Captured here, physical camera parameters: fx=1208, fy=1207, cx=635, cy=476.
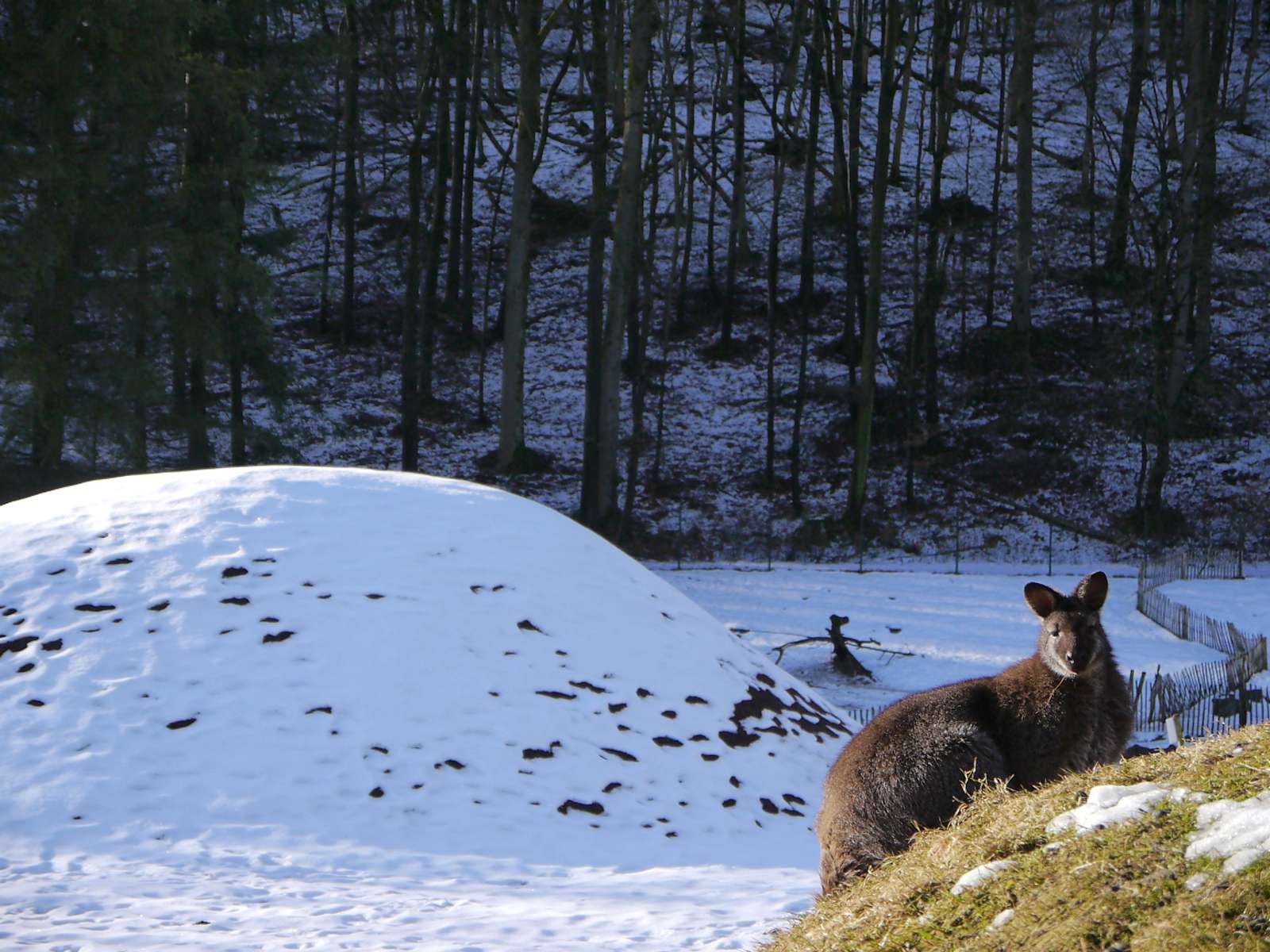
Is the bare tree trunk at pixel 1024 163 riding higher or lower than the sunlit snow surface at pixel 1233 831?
higher

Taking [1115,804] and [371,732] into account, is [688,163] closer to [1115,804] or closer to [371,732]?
[371,732]

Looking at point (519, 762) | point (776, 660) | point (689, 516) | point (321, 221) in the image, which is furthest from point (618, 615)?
point (321, 221)

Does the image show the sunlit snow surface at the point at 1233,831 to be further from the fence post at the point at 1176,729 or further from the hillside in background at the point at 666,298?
the hillside in background at the point at 666,298

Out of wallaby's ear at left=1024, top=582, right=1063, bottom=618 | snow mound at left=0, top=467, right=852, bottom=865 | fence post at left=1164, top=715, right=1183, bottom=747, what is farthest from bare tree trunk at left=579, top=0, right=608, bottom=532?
wallaby's ear at left=1024, top=582, right=1063, bottom=618

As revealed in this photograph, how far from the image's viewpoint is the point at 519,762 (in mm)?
10328

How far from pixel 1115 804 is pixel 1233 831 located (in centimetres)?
49

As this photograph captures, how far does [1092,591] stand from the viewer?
5.27 metres

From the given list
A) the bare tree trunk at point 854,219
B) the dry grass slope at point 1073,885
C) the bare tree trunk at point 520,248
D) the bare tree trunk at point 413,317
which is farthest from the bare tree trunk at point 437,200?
the dry grass slope at point 1073,885

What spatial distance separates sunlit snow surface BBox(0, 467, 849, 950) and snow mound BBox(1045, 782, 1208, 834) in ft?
11.9

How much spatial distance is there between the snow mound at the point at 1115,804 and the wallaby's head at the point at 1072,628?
1292 millimetres

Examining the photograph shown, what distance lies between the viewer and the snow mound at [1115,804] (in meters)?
3.64

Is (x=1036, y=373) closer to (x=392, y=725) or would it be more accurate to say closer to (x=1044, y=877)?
(x=392, y=725)

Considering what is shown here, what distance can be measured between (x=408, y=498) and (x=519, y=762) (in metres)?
4.20

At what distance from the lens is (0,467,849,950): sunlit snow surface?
794 cm
